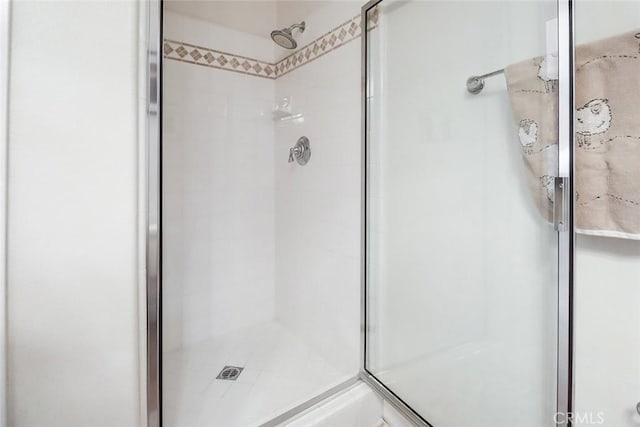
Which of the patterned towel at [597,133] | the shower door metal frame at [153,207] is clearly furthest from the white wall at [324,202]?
the shower door metal frame at [153,207]

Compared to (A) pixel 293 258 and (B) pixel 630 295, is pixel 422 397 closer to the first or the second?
(B) pixel 630 295

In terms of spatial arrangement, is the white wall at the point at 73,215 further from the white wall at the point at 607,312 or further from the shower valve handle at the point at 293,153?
the white wall at the point at 607,312

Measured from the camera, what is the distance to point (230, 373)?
1.49m

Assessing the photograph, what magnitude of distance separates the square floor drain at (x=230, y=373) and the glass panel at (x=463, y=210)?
67 cm

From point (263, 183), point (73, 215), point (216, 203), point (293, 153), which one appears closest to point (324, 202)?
point (293, 153)

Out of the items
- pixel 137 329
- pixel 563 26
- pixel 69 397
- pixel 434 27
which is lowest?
pixel 69 397

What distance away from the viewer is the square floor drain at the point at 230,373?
1.46 meters

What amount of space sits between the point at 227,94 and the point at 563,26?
1580mm

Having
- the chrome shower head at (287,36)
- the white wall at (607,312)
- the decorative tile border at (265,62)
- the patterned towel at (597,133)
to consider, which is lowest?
the white wall at (607,312)

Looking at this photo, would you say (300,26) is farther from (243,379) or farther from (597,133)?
(243,379)

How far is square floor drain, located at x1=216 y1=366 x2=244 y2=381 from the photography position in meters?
1.46

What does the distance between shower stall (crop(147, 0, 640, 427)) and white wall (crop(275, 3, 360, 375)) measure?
12 mm

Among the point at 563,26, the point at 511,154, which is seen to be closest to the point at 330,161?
the point at 511,154

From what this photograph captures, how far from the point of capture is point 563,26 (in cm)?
76
